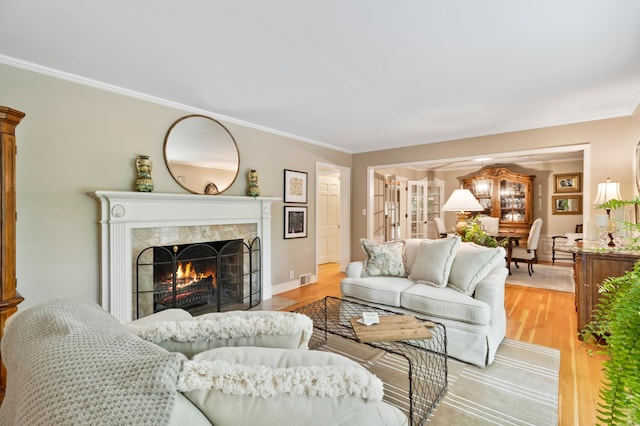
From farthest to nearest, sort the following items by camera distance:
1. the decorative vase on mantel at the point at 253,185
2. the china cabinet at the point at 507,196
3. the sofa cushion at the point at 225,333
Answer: the china cabinet at the point at 507,196, the decorative vase on mantel at the point at 253,185, the sofa cushion at the point at 225,333

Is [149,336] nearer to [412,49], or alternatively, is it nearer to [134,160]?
[412,49]

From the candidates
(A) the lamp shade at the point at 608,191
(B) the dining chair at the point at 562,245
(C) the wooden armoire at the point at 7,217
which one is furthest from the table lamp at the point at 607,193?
(C) the wooden armoire at the point at 7,217

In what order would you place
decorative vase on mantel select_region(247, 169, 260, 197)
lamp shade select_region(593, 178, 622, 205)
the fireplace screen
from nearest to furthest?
1. the fireplace screen
2. lamp shade select_region(593, 178, 622, 205)
3. decorative vase on mantel select_region(247, 169, 260, 197)

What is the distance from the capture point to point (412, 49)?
2178mm

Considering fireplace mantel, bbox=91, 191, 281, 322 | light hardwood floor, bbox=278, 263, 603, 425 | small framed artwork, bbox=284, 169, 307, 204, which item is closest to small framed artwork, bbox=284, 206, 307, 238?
small framed artwork, bbox=284, 169, 307, 204

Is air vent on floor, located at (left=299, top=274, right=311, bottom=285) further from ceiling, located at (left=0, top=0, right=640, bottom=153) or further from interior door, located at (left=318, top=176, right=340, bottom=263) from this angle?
ceiling, located at (left=0, top=0, right=640, bottom=153)

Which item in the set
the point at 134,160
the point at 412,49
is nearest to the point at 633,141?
the point at 412,49

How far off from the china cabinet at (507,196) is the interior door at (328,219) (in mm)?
3606

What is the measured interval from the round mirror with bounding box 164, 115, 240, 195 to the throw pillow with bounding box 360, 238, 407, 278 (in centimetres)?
199

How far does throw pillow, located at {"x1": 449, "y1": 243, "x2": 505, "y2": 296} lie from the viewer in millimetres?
2695

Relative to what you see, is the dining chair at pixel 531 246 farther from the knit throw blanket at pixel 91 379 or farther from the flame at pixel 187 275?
the knit throw blanket at pixel 91 379

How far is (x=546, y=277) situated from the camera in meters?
5.30

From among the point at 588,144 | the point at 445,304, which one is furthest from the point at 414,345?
the point at 588,144

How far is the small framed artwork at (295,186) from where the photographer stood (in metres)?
4.57
